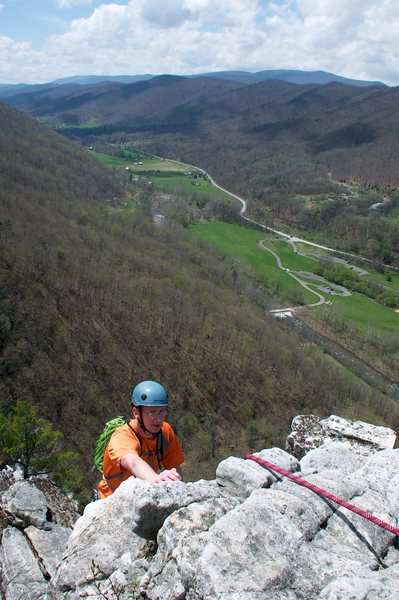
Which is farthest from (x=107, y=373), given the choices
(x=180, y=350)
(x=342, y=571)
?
(x=342, y=571)

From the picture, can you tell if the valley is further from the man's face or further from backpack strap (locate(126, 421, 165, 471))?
the man's face

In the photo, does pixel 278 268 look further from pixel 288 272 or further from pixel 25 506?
pixel 25 506

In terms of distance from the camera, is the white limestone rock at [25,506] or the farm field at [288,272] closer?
the white limestone rock at [25,506]

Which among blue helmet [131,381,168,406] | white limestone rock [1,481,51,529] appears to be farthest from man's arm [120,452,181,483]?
white limestone rock [1,481,51,529]

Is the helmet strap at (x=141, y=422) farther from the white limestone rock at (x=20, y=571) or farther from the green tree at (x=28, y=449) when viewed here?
the green tree at (x=28, y=449)

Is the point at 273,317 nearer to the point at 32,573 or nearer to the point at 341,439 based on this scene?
the point at 341,439

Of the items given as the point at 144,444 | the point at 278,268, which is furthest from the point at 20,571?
the point at 278,268

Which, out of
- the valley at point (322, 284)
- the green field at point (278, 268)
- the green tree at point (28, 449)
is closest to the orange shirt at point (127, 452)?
the green tree at point (28, 449)

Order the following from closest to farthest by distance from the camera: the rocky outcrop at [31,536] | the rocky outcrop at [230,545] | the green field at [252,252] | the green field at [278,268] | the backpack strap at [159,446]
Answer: the rocky outcrop at [230,545]
the backpack strap at [159,446]
the rocky outcrop at [31,536]
the green field at [278,268]
the green field at [252,252]
